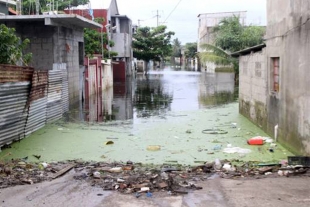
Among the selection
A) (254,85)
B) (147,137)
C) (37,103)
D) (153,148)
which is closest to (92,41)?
(254,85)

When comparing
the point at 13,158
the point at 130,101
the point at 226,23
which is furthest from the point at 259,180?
the point at 226,23

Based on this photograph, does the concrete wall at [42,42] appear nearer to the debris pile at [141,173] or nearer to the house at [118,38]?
the debris pile at [141,173]

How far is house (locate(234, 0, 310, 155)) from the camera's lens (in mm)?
7281

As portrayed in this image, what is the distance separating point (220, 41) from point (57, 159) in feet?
81.5

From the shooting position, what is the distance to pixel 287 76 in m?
8.42

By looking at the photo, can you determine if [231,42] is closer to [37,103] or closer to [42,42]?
[42,42]

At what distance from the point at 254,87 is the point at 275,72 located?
245 cm

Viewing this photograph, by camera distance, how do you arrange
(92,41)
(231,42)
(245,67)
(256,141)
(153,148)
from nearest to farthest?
(153,148) < (256,141) < (245,67) < (92,41) < (231,42)

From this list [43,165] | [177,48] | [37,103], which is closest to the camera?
[43,165]

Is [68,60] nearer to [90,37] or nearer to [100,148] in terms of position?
[100,148]

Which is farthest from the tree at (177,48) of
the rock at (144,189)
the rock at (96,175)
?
the rock at (144,189)

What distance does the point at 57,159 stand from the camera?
7797mm

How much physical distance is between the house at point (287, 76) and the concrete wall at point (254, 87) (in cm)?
3

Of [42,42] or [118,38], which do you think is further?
[118,38]
